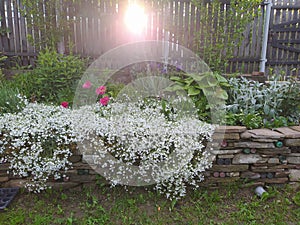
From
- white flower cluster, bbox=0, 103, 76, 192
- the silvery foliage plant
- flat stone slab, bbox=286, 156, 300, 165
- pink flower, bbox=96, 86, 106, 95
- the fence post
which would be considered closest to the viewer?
white flower cluster, bbox=0, 103, 76, 192

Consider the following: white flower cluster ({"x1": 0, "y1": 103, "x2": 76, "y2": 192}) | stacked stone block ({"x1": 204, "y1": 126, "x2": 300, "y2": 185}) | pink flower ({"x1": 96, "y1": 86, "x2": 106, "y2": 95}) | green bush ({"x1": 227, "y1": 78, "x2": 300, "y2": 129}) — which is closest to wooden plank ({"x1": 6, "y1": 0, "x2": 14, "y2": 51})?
pink flower ({"x1": 96, "y1": 86, "x2": 106, "y2": 95})

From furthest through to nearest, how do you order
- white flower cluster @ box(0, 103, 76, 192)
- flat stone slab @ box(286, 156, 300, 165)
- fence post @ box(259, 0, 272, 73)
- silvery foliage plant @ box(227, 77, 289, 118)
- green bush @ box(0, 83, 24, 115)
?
fence post @ box(259, 0, 272, 73) → silvery foliage plant @ box(227, 77, 289, 118) → green bush @ box(0, 83, 24, 115) → flat stone slab @ box(286, 156, 300, 165) → white flower cluster @ box(0, 103, 76, 192)

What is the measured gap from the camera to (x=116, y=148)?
1956 mm

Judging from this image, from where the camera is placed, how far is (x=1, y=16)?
3814mm

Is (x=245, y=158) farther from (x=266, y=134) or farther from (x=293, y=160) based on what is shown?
(x=293, y=160)

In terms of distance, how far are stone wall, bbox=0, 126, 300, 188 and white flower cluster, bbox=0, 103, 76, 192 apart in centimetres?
12

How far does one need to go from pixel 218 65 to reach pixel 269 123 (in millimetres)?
1553

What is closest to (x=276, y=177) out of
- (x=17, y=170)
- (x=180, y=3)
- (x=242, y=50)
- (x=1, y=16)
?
(x=17, y=170)

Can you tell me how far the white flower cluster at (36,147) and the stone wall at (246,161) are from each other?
0.38 feet

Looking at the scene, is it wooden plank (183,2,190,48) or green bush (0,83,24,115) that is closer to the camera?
green bush (0,83,24,115)

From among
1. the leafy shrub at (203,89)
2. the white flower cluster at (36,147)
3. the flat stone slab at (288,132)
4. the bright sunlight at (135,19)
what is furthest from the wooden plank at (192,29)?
the white flower cluster at (36,147)

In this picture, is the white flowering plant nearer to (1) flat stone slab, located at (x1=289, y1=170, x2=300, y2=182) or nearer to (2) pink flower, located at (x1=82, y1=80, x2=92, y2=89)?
(2) pink flower, located at (x1=82, y1=80, x2=92, y2=89)

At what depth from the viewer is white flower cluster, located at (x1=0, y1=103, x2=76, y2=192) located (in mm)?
1896

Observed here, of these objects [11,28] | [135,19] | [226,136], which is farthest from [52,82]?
[226,136]
